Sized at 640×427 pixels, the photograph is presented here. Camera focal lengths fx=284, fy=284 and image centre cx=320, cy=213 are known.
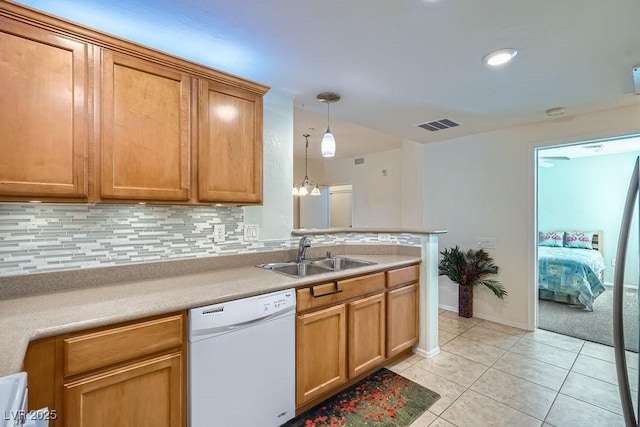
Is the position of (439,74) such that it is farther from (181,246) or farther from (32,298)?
(32,298)

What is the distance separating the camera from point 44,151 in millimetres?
1306

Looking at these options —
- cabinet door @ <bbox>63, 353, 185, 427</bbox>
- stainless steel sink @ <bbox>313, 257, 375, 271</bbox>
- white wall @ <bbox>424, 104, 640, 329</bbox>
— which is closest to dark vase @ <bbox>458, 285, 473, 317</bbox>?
white wall @ <bbox>424, 104, 640, 329</bbox>

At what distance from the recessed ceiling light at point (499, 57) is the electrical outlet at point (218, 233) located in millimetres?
2183

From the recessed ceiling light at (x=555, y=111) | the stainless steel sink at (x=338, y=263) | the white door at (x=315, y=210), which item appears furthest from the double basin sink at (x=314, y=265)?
the white door at (x=315, y=210)

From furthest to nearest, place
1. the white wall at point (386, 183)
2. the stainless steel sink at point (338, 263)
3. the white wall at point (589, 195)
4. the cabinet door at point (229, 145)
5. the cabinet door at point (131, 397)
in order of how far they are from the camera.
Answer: the white wall at point (589, 195), the white wall at point (386, 183), the stainless steel sink at point (338, 263), the cabinet door at point (229, 145), the cabinet door at point (131, 397)

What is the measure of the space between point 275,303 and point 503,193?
3.14 metres

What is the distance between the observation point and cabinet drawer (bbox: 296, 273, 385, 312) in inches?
71.6

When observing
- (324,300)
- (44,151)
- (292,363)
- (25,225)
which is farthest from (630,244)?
(25,225)

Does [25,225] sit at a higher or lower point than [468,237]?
higher

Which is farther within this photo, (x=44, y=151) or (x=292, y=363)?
(x=292, y=363)

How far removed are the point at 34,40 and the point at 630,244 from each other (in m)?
2.73

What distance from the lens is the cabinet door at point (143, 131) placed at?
1464 mm

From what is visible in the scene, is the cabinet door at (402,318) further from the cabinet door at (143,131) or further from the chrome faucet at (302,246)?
the cabinet door at (143,131)

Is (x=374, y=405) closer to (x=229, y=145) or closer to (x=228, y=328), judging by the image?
(x=228, y=328)
